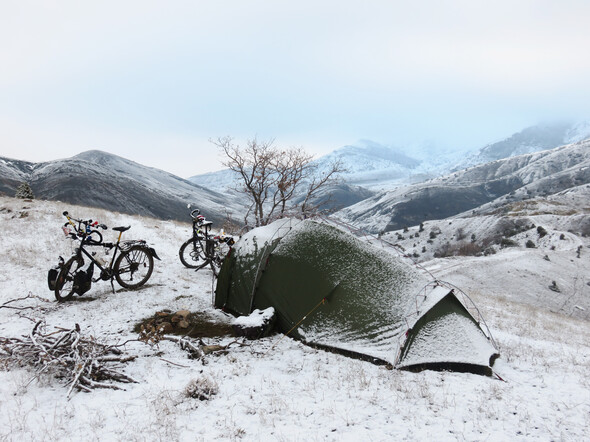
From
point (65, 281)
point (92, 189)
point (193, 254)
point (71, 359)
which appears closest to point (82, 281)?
point (65, 281)

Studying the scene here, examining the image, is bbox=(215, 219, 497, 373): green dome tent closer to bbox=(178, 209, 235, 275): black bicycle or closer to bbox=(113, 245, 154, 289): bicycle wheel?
bbox=(113, 245, 154, 289): bicycle wheel

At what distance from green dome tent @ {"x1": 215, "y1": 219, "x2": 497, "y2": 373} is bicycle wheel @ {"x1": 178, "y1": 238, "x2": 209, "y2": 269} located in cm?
374

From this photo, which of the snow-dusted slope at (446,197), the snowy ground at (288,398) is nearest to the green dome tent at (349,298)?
the snowy ground at (288,398)

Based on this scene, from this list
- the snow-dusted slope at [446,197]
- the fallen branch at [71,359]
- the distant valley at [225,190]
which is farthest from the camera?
the snow-dusted slope at [446,197]

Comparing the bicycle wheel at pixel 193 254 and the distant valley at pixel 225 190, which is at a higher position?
the distant valley at pixel 225 190

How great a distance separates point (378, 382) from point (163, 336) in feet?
13.8

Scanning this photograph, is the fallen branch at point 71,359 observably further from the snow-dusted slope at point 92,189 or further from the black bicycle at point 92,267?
the snow-dusted slope at point 92,189

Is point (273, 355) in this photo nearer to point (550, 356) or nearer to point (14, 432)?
point (14, 432)

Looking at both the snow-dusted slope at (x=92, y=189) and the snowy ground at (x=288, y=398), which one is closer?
the snowy ground at (x=288, y=398)

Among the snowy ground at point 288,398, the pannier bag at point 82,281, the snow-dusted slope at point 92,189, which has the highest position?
the snow-dusted slope at point 92,189

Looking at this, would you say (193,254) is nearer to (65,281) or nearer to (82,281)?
(82,281)

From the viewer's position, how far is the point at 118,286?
9.98 meters

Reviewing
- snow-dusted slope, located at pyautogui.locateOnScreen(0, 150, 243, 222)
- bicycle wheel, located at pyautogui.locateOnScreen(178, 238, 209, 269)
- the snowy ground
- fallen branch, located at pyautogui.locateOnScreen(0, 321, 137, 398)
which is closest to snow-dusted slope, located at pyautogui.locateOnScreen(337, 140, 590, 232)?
snow-dusted slope, located at pyautogui.locateOnScreen(0, 150, 243, 222)

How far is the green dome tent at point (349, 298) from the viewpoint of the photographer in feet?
19.5
